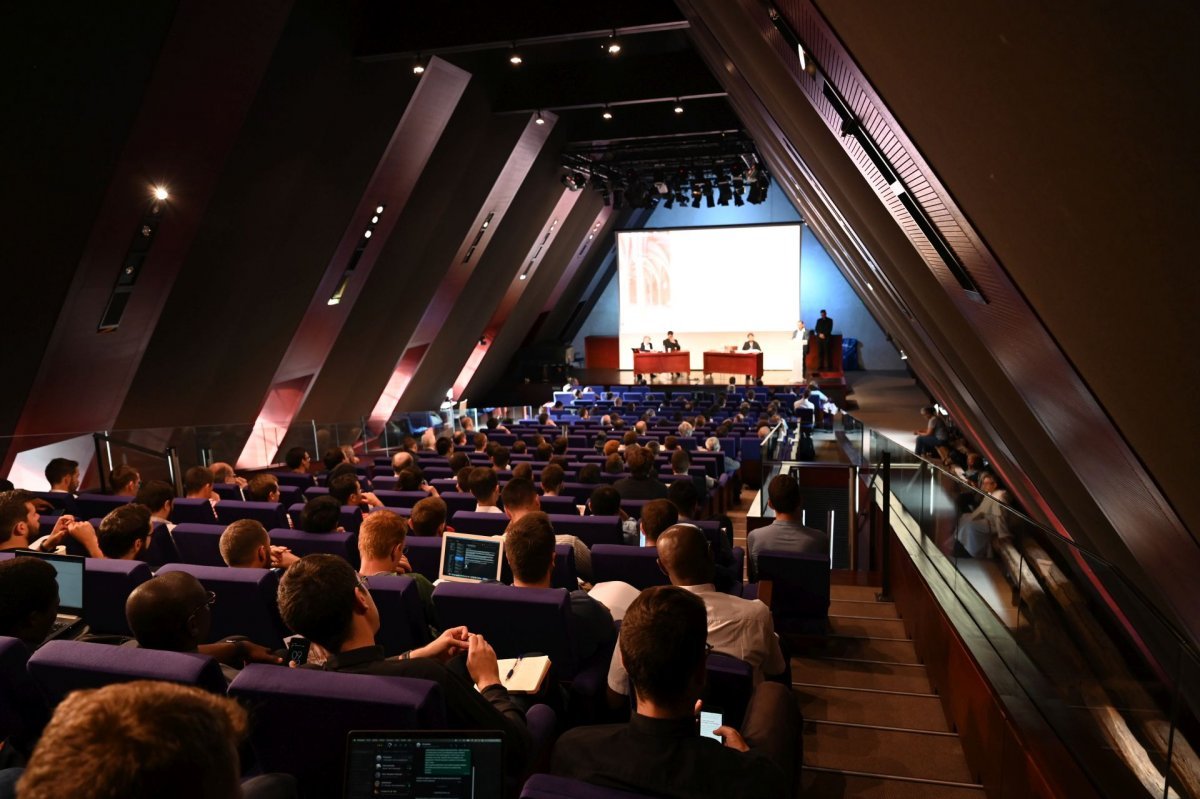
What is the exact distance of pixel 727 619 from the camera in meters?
3.24

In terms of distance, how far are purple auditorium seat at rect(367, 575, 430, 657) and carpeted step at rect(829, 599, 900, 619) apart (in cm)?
324

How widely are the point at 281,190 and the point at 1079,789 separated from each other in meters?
9.60

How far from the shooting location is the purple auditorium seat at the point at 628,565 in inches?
167

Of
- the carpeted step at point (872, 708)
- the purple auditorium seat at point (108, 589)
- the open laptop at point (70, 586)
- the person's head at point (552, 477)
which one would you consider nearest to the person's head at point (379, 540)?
the purple auditorium seat at point (108, 589)

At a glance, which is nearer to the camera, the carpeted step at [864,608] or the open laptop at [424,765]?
the open laptop at [424,765]

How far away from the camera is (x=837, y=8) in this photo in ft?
6.56

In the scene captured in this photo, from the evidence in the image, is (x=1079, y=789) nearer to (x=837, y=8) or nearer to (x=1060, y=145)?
(x=1060, y=145)

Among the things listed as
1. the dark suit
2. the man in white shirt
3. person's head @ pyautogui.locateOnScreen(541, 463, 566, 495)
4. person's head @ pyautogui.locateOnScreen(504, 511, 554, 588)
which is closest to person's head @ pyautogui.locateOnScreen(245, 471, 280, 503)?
person's head @ pyautogui.locateOnScreen(541, 463, 566, 495)

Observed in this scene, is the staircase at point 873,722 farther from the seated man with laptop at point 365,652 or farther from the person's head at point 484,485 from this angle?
the person's head at point 484,485

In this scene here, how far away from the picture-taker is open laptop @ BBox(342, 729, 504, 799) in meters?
1.89

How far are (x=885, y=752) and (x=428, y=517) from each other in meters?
2.78

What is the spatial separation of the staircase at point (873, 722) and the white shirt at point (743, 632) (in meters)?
0.62

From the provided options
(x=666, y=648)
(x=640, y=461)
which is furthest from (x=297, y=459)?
(x=666, y=648)

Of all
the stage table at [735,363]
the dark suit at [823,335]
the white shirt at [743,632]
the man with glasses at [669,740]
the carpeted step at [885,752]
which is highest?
the dark suit at [823,335]
